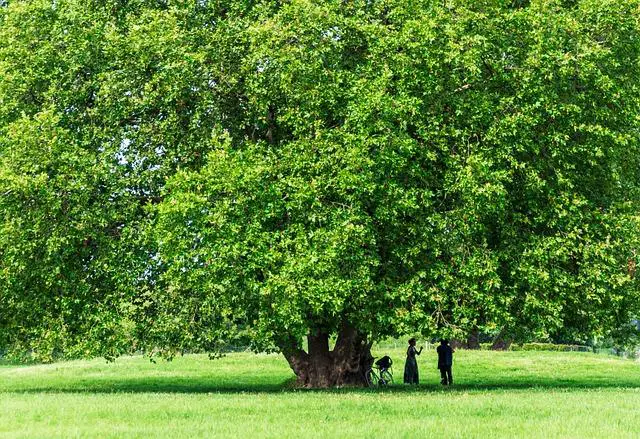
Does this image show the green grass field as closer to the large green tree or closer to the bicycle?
the large green tree

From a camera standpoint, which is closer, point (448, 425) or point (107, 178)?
point (448, 425)

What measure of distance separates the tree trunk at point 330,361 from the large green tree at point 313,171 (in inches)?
119

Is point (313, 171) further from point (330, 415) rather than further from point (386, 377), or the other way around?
point (386, 377)

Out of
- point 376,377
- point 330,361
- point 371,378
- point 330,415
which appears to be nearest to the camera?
point 330,415

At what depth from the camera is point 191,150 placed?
3197 cm

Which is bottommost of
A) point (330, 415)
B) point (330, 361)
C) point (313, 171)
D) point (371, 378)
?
point (330, 415)

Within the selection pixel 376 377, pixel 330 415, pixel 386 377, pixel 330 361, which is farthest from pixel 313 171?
pixel 386 377

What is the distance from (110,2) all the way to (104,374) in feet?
77.4

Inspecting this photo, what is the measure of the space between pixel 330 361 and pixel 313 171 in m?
9.09

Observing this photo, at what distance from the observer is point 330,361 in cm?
3547

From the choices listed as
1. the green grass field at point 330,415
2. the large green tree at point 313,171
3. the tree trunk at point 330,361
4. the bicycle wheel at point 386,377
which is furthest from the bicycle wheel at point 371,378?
the green grass field at point 330,415

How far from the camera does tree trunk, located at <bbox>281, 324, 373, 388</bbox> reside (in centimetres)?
3512

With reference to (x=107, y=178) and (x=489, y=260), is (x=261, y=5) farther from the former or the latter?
(x=489, y=260)

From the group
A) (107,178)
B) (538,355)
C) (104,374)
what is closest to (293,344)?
(107,178)
